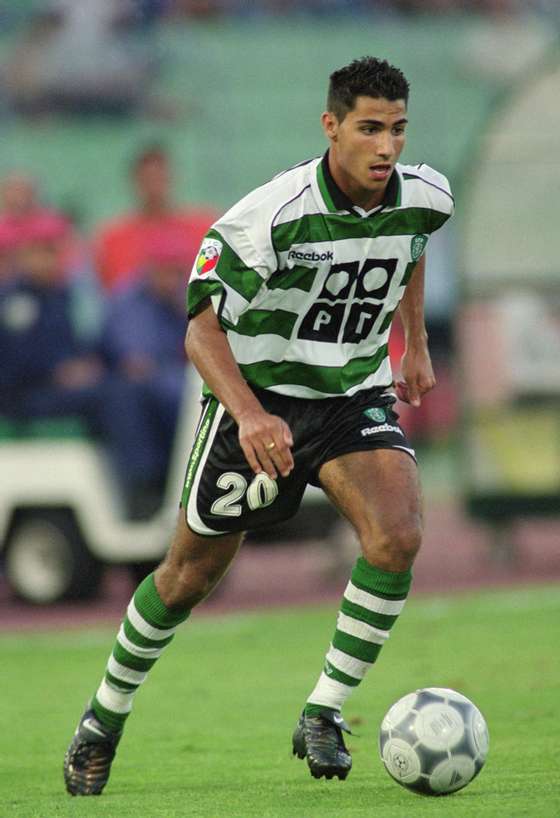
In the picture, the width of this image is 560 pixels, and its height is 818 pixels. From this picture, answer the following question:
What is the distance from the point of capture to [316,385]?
5797mm

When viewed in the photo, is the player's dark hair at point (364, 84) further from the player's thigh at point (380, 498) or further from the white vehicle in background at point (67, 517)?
the white vehicle in background at point (67, 517)

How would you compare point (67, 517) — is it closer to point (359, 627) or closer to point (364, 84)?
point (359, 627)

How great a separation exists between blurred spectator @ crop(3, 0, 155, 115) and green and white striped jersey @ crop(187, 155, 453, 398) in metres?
19.5

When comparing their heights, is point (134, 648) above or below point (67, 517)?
above

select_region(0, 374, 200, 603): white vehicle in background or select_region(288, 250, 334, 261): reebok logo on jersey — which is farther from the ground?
select_region(288, 250, 334, 261): reebok logo on jersey

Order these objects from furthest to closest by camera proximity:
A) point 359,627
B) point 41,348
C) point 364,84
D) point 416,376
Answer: point 41,348 → point 416,376 → point 359,627 → point 364,84

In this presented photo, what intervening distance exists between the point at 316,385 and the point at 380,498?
495 mm

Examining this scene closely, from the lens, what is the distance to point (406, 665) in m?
9.70

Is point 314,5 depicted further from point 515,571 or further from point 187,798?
point 187,798

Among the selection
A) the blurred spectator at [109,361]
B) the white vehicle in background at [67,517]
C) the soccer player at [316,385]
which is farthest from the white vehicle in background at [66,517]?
the soccer player at [316,385]

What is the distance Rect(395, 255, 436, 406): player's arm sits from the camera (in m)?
6.21

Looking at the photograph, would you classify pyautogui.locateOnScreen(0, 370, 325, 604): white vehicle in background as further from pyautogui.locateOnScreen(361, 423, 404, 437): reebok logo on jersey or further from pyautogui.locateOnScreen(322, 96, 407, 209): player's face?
pyautogui.locateOnScreen(322, 96, 407, 209): player's face

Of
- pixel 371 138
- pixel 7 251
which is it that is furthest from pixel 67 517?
pixel 371 138

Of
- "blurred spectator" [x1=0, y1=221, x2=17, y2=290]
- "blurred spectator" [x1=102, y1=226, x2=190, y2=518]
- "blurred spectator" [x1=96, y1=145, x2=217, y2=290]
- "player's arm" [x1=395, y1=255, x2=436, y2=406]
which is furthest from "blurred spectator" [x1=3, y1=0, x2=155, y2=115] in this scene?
"player's arm" [x1=395, y1=255, x2=436, y2=406]
